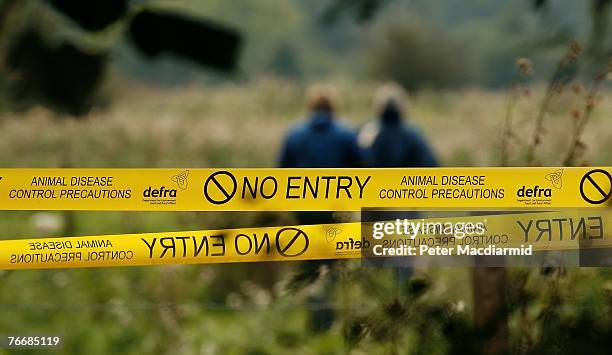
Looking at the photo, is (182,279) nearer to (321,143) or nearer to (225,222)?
(225,222)

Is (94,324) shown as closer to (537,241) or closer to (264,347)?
(264,347)

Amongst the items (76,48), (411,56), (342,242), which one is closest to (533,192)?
(342,242)

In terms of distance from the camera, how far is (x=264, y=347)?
4.92 meters

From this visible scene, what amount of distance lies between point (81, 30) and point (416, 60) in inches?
2368

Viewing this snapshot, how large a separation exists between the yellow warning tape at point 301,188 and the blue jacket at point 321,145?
154 inches

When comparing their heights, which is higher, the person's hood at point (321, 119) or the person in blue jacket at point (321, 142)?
the person's hood at point (321, 119)

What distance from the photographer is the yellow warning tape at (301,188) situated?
8.25 feet

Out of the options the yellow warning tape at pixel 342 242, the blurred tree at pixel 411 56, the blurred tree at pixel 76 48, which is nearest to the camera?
the blurred tree at pixel 76 48

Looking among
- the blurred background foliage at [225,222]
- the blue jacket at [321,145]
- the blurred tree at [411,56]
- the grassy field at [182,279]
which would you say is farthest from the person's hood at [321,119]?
the blurred tree at [411,56]

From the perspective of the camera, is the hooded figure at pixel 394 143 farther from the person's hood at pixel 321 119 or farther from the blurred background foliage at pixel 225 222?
the blurred background foliage at pixel 225 222

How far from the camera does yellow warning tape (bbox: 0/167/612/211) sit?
252 cm

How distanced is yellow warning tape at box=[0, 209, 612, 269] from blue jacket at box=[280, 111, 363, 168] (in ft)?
12.9

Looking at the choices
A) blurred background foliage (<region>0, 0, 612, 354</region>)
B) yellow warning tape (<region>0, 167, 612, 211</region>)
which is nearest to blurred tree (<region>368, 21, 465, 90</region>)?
blurred background foliage (<region>0, 0, 612, 354</region>)

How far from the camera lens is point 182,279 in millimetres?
6785
